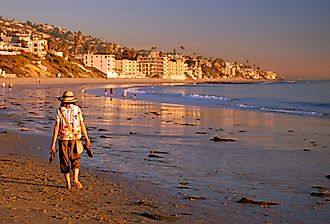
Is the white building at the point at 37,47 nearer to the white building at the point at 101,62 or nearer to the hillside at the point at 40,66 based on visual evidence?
the hillside at the point at 40,66

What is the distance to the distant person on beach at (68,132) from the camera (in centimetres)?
796

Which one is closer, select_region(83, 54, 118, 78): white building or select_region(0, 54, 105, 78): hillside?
select_region(0, 54, 105, 78): hillside

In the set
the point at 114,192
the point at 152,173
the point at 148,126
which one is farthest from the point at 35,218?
the point at 148,126

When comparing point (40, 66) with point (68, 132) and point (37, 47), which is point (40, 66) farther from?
point (68, 132)

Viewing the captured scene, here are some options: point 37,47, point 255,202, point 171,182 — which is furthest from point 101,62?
point 255,202

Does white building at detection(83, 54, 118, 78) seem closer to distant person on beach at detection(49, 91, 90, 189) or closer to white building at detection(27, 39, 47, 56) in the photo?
white building at detection(27, 39, 47, 56)

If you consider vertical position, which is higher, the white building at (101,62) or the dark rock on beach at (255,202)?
the white building at (101,62)

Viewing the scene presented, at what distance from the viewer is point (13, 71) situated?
4456 inches

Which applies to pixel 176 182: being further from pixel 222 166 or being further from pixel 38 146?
pixel 38 146

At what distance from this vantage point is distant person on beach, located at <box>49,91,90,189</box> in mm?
7957

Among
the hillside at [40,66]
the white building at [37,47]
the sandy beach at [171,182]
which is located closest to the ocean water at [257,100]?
the sandy beach at [171,182]

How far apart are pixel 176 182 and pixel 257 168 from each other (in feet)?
7.68

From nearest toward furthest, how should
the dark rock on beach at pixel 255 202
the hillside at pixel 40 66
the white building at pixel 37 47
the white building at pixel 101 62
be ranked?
the dark rock on beach at pixel 255 202 → the hillside at pixel 40 66 → the white building at pixel 37 47 → the white building at pixel 101 62

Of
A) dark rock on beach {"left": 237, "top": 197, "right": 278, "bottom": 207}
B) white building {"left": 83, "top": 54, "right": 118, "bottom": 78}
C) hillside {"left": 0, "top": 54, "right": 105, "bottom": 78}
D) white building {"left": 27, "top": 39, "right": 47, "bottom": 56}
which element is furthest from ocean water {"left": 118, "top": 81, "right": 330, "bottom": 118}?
white building {"left": 83, "top": 54, "right": 118, "bottom": 78}
